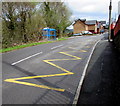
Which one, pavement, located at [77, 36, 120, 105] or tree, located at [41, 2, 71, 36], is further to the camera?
tree, located at [41, 2, 71, 36]

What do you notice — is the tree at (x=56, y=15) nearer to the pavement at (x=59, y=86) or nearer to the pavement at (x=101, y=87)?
the pavement at (x=59, y=86)

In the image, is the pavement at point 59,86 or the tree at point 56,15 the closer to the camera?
the pavement at point 59,86

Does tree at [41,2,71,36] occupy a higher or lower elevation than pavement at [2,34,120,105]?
higher

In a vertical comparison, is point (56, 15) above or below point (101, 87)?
above

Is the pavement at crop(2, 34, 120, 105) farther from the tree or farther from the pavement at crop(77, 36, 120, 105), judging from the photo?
the tree

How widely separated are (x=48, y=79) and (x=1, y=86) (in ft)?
6.43

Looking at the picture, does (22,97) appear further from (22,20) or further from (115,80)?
(22,20)

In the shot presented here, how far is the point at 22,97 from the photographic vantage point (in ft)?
13.6

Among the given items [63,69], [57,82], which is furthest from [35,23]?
[57,82]

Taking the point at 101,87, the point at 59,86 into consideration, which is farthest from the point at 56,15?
the point at 101,87

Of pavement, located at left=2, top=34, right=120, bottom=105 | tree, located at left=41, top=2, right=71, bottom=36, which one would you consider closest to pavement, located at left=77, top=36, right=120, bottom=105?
pavement, located at left=2, top=34, right=120, bottom=105

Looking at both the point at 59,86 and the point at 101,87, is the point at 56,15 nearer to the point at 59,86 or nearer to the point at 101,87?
the point at 59,86

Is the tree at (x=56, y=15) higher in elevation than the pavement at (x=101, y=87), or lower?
higher

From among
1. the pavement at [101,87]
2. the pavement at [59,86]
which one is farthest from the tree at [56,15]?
the pavement at [101,87]
